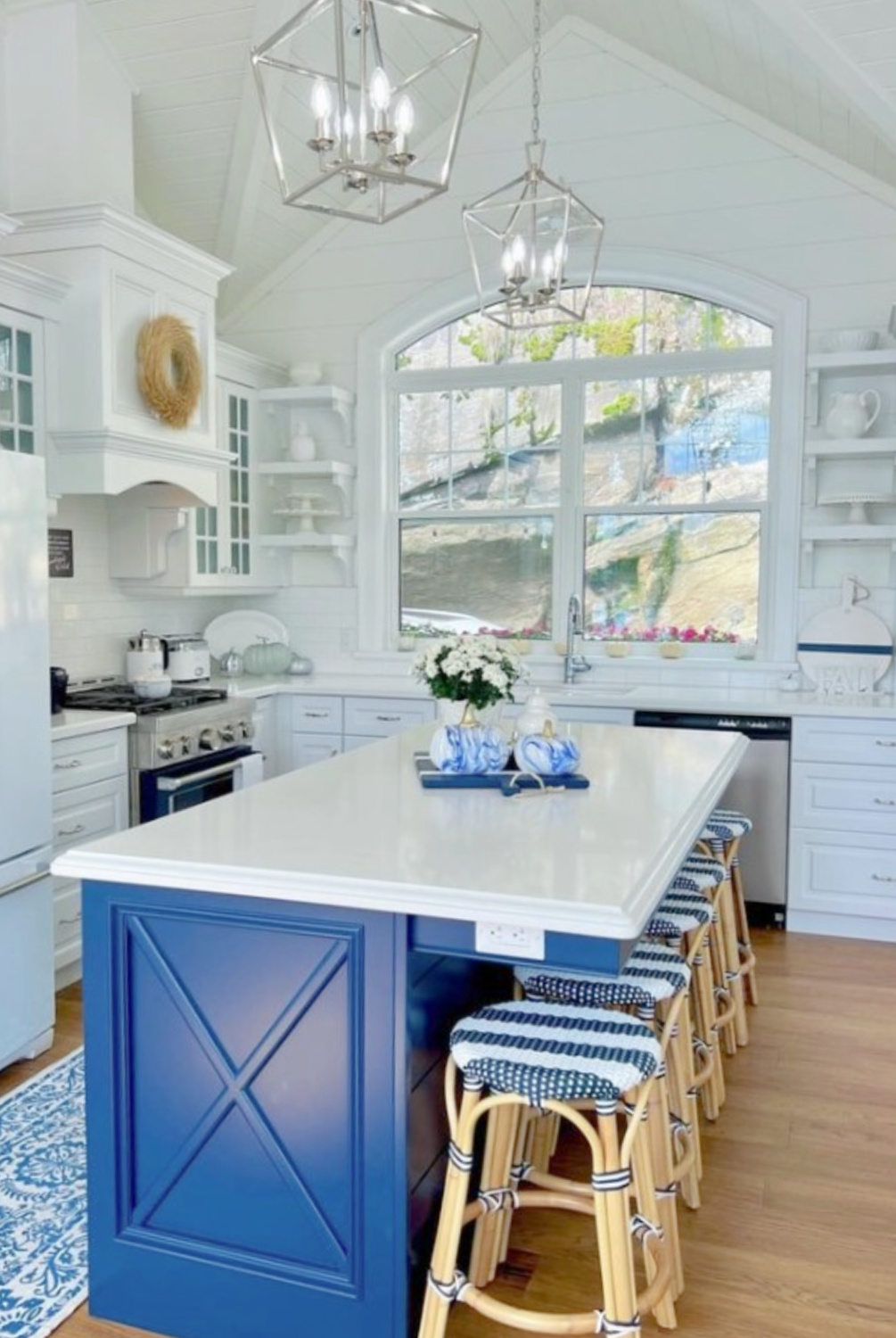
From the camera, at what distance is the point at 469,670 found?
267cm

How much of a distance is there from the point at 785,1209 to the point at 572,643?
3.13 m

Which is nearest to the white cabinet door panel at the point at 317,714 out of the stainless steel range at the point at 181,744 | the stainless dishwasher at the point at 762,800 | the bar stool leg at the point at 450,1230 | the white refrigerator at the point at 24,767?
the stainless steel range at the point at 181,744

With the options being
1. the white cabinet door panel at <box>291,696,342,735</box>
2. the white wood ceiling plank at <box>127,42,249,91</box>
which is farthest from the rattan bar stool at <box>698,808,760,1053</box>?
the white wood ceiling plank at <box>127,42,249,91</box>

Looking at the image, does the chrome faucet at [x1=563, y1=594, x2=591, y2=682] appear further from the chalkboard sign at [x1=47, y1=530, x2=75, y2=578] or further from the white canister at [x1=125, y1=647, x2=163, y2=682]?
the chalkboard sign at [x1=47, y1=530, x2=75, y2=578]

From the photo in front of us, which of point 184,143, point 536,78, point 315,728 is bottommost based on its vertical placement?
point 315,728

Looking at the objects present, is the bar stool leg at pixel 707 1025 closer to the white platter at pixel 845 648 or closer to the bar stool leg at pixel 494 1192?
the bar stool leg at pixel 494 1192

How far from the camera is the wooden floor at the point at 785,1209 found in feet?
6.73

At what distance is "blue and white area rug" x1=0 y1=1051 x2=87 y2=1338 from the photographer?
2072 millimetres

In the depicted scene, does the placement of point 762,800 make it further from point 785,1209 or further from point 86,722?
point 86,722

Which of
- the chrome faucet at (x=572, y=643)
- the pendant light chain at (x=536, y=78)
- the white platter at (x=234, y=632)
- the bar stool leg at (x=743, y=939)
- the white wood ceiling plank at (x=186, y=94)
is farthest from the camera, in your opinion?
the white platter at (x=234, y=632)

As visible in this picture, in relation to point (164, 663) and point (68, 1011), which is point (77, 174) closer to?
point (164, 663)

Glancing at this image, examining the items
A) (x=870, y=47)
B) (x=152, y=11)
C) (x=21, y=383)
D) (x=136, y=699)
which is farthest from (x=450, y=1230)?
(x=152, y=11)

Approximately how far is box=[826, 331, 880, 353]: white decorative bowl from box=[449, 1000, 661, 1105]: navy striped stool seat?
3.59 m

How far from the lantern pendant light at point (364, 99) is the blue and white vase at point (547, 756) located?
1235mm
